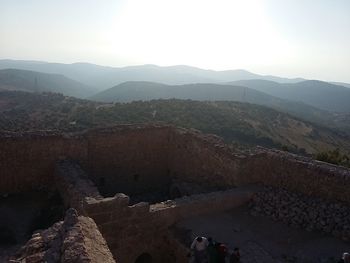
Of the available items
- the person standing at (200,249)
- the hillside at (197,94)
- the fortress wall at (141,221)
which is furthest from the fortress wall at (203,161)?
the hillside at (197,94)

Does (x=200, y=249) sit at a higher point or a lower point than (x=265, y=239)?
higher

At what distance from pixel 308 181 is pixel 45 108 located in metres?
37.6

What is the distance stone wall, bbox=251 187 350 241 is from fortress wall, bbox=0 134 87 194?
6470 millimetres

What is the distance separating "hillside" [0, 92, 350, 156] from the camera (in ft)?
110

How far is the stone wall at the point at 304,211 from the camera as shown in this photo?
10789 millimetres

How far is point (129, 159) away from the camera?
15.0 metres

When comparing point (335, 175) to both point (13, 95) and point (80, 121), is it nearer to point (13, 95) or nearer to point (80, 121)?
point (80, 121)

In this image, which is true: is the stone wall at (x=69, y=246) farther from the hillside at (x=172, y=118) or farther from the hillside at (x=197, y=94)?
the hillside at (x=197, y=94)

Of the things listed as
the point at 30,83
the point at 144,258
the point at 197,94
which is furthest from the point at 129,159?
the point at 30,83

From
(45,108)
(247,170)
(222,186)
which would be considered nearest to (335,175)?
(247,170)

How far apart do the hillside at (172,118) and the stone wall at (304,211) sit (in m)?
13.8

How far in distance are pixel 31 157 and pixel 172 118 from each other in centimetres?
2310

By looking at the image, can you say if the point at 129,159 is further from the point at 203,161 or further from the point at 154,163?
the point at 203,161

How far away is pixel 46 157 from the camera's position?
1324 cm
